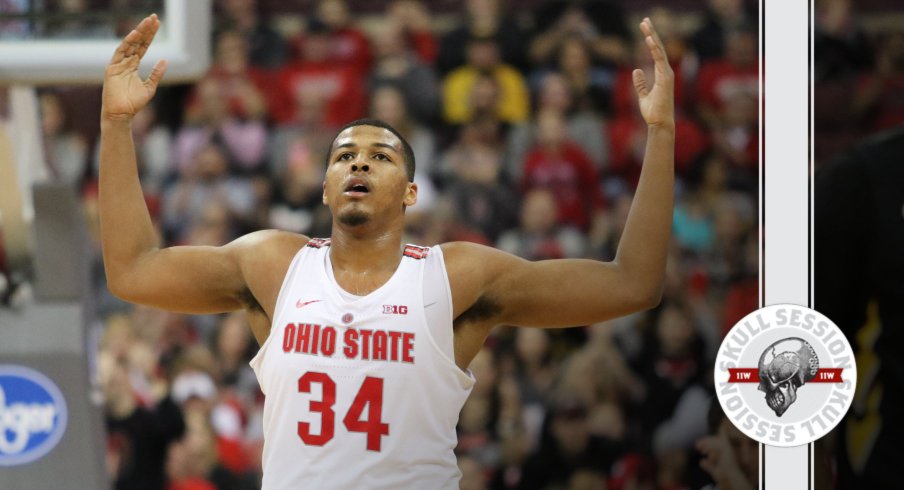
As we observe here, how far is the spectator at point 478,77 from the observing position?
731 cm

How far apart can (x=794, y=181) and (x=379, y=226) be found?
1140mm

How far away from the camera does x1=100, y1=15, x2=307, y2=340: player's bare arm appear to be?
3477mm

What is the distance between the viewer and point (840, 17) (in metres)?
5.47

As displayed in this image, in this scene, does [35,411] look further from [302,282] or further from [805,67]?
[805,67]

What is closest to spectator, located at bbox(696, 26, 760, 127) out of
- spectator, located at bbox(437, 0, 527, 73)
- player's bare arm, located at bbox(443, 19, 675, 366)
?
spectator, located at bbox(437, 0, 527, 73)

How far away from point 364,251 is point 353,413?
1.58 ft

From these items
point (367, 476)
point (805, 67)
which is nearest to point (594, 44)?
point (805, 67)

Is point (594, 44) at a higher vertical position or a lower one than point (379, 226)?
higher

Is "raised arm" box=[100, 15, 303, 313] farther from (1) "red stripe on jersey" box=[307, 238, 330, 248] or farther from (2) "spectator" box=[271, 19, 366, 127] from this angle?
(2) "spectator" box=[271, 19, 366, 127]

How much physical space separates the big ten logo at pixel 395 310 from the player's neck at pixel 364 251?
0.17 meters

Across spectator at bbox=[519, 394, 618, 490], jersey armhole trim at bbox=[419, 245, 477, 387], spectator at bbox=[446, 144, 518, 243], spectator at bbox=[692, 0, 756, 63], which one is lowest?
spectator at bbox=[519, 394, 618, 490]

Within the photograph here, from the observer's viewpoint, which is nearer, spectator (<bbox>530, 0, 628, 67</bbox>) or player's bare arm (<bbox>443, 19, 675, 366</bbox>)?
player's bare arm (<bbox>443, 19, 675, 366</bbox>)

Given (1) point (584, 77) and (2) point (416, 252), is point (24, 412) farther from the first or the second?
(1) point (584, 77)

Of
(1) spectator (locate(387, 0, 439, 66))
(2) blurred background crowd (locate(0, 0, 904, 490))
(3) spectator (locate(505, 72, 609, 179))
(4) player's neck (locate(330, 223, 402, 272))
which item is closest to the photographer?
(4) player's neck (locate(330, 223, 402, 272))
